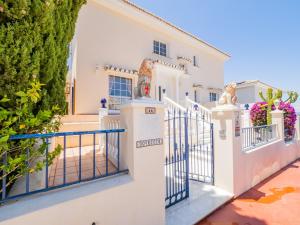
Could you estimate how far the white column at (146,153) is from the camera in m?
2.83

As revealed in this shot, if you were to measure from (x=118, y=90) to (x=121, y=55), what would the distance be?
7.50ft

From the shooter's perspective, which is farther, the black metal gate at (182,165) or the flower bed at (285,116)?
the flower bed at (285,116)

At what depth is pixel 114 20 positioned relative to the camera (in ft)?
33.7

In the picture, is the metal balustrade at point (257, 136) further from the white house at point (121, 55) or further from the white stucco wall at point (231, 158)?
the white house at point (121, 55)

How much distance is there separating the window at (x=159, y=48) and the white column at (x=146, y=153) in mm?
10503

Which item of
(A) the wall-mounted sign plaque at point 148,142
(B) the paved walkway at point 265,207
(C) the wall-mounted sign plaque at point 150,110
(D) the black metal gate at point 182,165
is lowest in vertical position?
(B) the paved walkway at point 265,207

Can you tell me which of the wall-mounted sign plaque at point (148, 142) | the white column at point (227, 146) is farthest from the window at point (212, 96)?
the wall-mounted sign plaque at point (148, 142)

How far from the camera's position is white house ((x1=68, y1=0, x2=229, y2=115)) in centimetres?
899

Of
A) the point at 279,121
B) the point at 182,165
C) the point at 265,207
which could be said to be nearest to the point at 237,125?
the point at 182,165

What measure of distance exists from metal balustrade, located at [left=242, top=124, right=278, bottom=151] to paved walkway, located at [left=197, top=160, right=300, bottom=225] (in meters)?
1.39

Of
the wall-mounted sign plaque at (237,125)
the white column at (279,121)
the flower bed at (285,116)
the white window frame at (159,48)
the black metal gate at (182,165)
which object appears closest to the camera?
the black metal gate at (182,165)

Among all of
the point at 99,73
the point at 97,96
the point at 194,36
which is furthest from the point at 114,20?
the point at 194,36

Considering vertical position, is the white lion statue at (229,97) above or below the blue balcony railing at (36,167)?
above

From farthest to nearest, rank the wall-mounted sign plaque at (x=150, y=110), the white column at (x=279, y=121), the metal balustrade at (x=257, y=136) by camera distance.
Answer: the white column at (x=279, y=121)
the metal balustrade at (x=257, y=136)
the wall-mounted sign plaque at (x=150, y=110)
